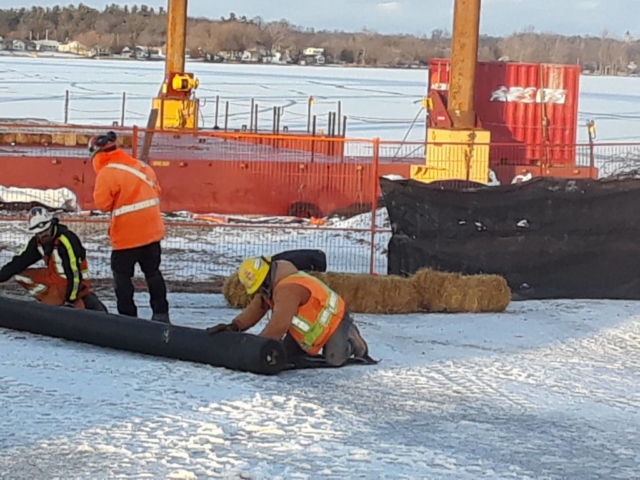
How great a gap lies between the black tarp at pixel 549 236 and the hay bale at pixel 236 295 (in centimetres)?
226

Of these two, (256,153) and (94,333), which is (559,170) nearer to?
(256,153)

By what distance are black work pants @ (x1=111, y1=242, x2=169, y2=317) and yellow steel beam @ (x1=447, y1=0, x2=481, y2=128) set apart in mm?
9913

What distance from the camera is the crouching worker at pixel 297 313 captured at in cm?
766

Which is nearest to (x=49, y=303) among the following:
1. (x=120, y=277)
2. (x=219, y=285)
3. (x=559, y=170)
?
(x=120, y=277)

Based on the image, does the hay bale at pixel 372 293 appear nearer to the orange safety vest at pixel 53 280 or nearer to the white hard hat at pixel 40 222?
the orange safety vest at pixel 53 280

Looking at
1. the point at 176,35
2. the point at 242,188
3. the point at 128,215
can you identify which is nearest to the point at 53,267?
the point at 128,215

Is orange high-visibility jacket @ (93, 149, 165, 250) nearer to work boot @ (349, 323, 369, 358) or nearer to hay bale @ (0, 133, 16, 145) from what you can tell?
work boot @ (349, 323, 369, 358)

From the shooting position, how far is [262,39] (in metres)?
106

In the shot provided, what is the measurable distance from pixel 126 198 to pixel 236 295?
7.83 feet

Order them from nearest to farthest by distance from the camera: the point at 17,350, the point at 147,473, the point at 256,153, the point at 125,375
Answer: the point at 147,473 < the point at 125,375 < the point at 17,350 < the point at 256,153

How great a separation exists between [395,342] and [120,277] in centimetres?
238

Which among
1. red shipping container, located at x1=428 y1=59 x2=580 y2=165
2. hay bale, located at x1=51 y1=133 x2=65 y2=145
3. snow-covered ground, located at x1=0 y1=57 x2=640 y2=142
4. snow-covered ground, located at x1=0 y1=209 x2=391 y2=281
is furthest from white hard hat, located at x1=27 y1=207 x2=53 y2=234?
snow-covered ground, located at x1=0 y1=57 x2=640 y2=142

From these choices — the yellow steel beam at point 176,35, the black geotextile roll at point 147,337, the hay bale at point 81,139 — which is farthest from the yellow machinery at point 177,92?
the black geotextile roll at point 147,337

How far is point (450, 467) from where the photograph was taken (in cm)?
589
